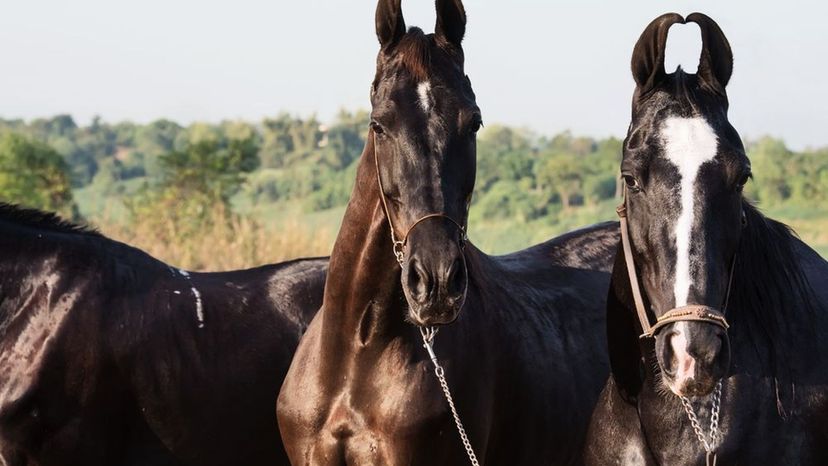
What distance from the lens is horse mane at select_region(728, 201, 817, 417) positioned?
164 inches

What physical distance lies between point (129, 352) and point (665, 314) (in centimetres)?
337

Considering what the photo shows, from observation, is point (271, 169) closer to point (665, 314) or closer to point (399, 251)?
point (399, 251)

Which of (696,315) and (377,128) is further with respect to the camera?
(377,128)

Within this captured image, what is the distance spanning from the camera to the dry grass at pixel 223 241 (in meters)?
15.0

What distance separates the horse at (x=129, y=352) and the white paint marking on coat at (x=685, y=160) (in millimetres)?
3177

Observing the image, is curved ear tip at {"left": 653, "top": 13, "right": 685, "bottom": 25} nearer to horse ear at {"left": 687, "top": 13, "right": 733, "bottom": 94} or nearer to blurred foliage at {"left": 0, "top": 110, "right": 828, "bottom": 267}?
horse ear at {"left": 687, "top": 13, "right": 733, "bottom": 94}

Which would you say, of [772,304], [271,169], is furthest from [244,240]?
[271,169]

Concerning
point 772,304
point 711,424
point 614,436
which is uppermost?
point 772,304

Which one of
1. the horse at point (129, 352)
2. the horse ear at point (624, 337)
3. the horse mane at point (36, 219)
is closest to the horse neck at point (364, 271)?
the horse ear at point (624, 337)

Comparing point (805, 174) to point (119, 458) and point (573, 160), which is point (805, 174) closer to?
point (573, 160)

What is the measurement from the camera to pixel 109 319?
20.8ft

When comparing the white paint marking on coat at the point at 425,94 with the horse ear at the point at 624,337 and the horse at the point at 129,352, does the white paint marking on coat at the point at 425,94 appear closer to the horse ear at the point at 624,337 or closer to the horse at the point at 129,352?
the horse ear at the point at 624,337

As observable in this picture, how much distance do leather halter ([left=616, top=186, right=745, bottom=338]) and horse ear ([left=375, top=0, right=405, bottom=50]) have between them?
123cm

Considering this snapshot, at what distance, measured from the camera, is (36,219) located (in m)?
6.62
